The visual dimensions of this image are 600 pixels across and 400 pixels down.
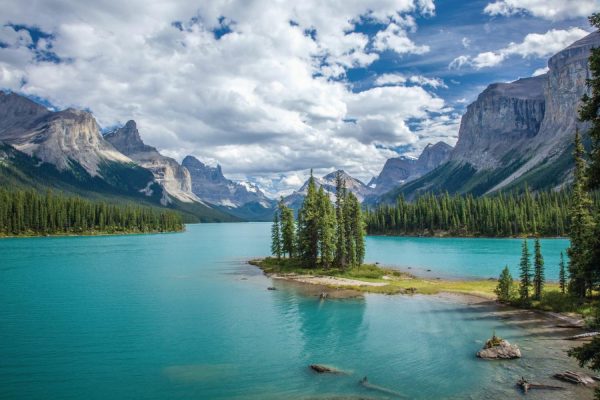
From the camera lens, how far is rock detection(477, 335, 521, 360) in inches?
1377

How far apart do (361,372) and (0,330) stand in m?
37.6

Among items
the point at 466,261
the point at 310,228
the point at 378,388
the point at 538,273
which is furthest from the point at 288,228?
→ the point at 378,388

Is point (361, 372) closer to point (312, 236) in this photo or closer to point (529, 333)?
point (529, 333)

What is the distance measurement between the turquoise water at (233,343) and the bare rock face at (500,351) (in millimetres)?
1041

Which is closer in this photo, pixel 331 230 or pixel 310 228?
pixel 331 230

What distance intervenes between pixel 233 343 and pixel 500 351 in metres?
24.7

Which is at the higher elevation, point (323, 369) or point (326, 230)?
point (326, 230)

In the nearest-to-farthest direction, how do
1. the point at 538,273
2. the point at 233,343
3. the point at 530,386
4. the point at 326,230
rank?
the point at 530,386, the point at 233,343, the point at 538,273, the point at 326,230

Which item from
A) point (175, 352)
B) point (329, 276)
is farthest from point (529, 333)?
point (329, 276)

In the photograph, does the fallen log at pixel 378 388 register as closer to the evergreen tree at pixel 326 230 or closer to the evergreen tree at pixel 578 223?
the evergreen tree at pixel 578 223

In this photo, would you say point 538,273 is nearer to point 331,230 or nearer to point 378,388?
point 378,388

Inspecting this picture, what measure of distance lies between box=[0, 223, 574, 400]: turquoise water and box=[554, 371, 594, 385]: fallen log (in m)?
1.38

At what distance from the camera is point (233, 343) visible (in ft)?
133

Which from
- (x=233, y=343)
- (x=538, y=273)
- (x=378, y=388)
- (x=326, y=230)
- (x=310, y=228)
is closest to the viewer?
(x=378, y=388)
